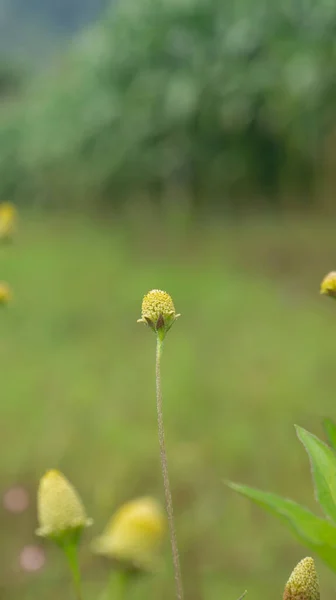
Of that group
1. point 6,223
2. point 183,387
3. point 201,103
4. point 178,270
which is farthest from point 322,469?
point 201,103

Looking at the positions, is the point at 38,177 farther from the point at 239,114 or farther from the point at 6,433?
the point at 6,433

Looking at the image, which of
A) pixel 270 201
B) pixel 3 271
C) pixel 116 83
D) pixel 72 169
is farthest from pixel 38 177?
pixel 3 271

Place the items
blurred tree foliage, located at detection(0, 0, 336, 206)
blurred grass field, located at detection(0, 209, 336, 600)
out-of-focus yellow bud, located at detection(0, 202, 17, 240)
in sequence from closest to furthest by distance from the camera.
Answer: out-of-focus yellow bud, located at detection(0, 202, 17, 240)
blurred grass field, located at detection(0, 209, 336, 600)
blurred tree foliage, located at detection(0, 0, 336, 206)

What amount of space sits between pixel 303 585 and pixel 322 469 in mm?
34

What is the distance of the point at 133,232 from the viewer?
249cm

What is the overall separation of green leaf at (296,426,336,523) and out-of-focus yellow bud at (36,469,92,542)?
55mm

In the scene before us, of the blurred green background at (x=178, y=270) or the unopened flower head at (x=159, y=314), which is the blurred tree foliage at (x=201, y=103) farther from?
the unopened flower head at (x=159, y=314)

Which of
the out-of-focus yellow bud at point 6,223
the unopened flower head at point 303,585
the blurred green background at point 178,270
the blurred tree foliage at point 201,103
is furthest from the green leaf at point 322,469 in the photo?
the blurred tree foliage at point 201,103

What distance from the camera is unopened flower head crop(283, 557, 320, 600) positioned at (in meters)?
0.17

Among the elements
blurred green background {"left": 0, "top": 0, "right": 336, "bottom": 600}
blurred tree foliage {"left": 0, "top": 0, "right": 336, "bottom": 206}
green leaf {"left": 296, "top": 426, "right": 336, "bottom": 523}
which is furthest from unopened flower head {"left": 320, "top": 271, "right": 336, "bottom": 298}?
blurred tree foliage {"left": 0, "top": 0, "right": 336, "bottom": 206}

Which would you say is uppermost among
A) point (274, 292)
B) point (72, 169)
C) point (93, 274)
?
point (72, 169)

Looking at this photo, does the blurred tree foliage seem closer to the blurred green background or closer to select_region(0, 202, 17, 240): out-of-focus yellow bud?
the blurred green background

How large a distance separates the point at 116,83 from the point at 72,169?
41 centimetres

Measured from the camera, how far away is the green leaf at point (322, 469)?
7.6 inches
